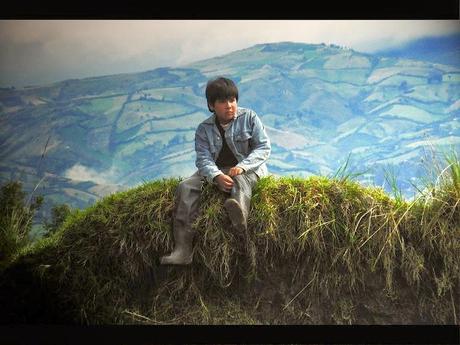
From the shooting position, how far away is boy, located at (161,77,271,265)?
374 centimetres

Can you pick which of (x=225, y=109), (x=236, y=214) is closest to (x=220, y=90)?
(x=225, y=109)

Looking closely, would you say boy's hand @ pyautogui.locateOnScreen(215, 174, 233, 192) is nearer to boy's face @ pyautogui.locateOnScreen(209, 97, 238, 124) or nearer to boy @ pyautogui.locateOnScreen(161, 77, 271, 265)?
boy @ pyautogui.locateOnScreen(161, 77, 271, 265)

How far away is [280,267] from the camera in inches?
150

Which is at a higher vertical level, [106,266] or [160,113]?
[160,113]

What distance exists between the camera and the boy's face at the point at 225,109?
388 centimetres

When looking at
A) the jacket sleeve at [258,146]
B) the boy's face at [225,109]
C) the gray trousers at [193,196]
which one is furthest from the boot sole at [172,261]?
the boy's face at [225,109]

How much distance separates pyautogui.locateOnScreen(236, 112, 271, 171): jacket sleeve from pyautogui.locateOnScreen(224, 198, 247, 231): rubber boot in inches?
11.3

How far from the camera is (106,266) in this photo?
12.6 feet

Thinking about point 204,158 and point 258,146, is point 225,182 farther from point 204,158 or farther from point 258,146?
point 258,146

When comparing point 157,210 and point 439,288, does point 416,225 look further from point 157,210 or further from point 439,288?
point 157,210
